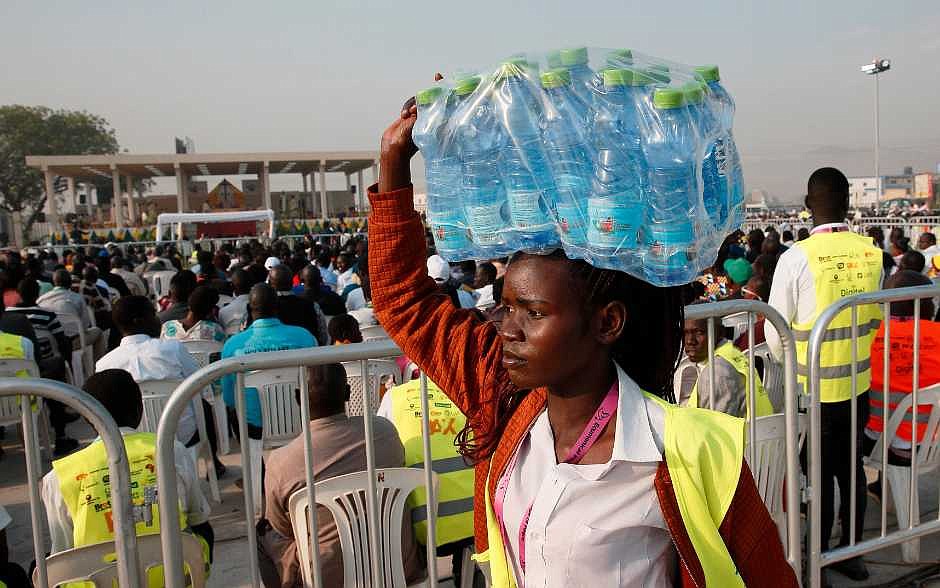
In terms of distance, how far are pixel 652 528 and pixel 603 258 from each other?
1.75 feet

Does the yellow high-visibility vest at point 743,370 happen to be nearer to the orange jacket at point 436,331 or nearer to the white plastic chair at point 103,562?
the orange jacket at point 436,331

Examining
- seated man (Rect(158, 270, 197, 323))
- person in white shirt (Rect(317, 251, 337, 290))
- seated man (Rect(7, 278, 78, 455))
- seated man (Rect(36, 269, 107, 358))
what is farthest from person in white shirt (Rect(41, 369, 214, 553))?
person in white shirt (Rect(317, 251, 337, 290))

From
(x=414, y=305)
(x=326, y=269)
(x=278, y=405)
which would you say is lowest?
(x=278, y=405)

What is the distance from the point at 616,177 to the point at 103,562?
2.22 m

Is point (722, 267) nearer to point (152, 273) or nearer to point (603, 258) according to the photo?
point (603, 258)

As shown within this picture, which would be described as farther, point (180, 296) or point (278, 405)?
point (180, 296)

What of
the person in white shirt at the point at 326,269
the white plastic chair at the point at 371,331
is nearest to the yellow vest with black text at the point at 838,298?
the white plastic chair at the point at 371,331

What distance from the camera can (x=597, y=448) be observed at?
1.53 m

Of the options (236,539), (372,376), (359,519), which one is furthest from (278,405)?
(359,519)

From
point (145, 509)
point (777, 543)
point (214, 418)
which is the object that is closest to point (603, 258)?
point (777, 543)

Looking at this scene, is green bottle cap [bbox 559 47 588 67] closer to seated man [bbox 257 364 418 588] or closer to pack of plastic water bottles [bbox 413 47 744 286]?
pack of plastic water bottles [bbox 413 47 744 286]

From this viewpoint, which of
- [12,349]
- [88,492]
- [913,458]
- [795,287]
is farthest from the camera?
[12,349]

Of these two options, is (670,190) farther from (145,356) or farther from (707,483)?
(145,356)

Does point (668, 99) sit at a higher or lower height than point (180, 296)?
higher
